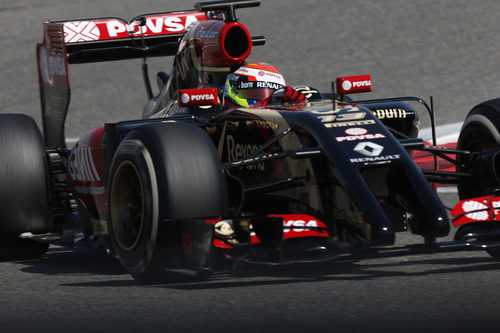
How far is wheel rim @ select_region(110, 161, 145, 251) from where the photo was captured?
590cm

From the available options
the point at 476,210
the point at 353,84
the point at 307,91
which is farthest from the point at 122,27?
the point at 476,210

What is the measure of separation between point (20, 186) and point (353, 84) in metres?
2.33

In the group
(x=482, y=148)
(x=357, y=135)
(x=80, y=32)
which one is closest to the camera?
(x=357, y=135)

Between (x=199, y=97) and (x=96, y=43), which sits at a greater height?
(x=96, y=43)

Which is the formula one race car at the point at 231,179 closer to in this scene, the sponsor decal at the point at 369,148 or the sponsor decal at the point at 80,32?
the sponsor decal at the point at 369,148

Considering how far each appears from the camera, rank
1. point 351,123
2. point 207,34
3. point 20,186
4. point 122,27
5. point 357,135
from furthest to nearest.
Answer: point 122,27 → point 207,34 → point 20,186 → point 351,123 → point 357,135

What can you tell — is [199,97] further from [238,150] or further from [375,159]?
[375,159]

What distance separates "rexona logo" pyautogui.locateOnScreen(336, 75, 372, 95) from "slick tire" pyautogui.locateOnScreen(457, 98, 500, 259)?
736mm

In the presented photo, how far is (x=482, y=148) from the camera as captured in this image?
21.9 ft

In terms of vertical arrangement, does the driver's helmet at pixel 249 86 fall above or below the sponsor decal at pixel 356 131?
above

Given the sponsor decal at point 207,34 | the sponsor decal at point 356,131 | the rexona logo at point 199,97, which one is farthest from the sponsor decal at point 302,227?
the sponsor decal at point 207,34

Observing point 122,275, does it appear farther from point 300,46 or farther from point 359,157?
point 300,46

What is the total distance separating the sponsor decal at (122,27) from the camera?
8609 mm

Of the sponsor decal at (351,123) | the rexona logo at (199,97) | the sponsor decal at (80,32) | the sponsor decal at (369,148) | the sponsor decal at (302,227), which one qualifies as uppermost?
the sponsor decal at (80,32)
